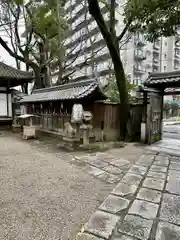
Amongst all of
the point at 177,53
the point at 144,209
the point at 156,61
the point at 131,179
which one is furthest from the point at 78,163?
the point at 177,53

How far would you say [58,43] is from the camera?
14289mm

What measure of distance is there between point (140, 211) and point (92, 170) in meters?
1.97

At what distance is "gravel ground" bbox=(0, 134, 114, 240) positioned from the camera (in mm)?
2375

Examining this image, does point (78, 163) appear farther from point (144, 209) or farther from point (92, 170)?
point (144, 209)

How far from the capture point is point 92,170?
181 inches

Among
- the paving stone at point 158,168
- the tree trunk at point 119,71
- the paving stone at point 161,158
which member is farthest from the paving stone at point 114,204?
the tree trunk at point 119,71

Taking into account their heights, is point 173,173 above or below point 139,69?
below

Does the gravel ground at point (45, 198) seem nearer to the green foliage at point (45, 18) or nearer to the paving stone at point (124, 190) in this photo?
the paving stone at point (124, 190)

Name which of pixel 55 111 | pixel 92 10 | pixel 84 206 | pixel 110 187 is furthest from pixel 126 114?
pixel 84 206

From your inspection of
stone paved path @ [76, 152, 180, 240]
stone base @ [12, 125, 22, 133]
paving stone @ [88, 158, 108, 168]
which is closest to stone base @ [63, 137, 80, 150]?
paving stone @ [88, 158, 108, 168]

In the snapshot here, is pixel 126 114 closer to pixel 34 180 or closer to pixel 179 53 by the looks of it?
pixel 34 180

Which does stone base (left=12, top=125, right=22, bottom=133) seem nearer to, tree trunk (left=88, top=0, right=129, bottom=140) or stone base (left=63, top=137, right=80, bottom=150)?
stone base (left=63, top=137, right=80, bottom=150)

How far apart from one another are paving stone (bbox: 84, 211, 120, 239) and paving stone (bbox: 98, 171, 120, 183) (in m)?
1.29

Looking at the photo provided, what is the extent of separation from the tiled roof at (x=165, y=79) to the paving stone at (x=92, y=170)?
443 centimetres
